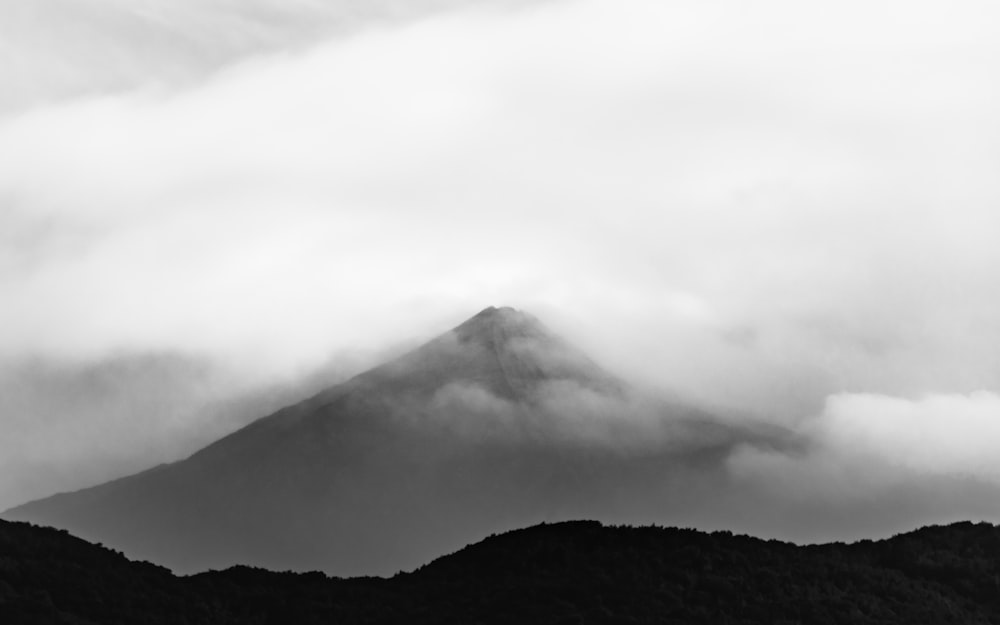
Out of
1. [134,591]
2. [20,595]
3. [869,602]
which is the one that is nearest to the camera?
[20,595]

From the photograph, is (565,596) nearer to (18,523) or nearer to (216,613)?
(216,613)

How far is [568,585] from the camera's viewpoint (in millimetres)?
147000

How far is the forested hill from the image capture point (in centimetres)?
13488

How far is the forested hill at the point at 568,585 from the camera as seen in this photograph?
443 feet

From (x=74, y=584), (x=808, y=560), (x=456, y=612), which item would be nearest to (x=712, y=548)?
(x=808, y=560)

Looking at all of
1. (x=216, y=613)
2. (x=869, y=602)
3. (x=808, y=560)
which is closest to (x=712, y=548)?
(x=808, y=560)

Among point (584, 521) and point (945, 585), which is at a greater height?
point (584, 521)

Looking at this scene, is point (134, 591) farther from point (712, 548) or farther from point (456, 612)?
point (712, 548)

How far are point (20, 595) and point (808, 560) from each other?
3172 inches

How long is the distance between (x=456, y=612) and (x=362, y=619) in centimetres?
940

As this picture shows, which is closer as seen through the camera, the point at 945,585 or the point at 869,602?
the point at 869,602

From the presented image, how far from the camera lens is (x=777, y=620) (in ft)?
454

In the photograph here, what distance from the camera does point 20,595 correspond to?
124 metres

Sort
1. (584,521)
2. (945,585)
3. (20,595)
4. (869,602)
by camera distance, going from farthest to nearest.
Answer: (584,521) → (945,585) → (869,602) → (20,595)
